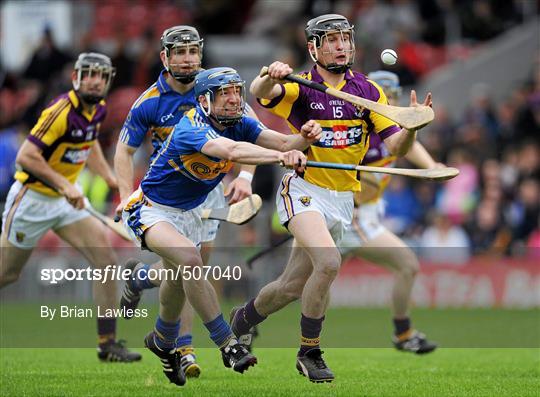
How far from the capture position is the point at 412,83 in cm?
1986

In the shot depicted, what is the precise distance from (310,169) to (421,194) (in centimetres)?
904

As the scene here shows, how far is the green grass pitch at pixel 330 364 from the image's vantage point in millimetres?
8492

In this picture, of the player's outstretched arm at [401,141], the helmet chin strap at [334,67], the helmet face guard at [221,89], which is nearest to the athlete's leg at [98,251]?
the helmet face guard at [221,89]

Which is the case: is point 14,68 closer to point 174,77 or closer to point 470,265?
point 470,265

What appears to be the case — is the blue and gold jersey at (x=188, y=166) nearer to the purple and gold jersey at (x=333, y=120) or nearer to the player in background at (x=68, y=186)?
the purple and gold jersey at (x=333, y=120)

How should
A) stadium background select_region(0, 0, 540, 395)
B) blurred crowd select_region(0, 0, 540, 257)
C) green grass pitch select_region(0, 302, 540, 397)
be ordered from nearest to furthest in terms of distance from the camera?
green grass pitch select_region(0, 302, 540, 397)
stadium background select_region(0, 0, 540, 395)
blurred crowd select_region(0, 0, 540, 257)

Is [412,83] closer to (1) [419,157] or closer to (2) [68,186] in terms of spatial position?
(1) [419,157]

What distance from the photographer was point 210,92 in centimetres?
869

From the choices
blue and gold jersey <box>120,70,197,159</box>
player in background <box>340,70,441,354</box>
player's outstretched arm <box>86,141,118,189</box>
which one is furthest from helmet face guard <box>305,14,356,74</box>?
player's outstretched arm <box>86,141,118,189</box>

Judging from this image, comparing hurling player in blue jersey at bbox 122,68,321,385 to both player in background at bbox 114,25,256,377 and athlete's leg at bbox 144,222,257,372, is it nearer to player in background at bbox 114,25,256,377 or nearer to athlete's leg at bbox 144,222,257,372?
athlete's leg at bbox 144,222,257,372

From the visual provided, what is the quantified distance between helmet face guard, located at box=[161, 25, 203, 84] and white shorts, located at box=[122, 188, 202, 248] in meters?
1.07

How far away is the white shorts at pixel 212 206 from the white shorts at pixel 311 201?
786mm

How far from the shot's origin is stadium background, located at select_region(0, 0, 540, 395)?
15.6m

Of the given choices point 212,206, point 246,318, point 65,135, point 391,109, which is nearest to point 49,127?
point 65,135
